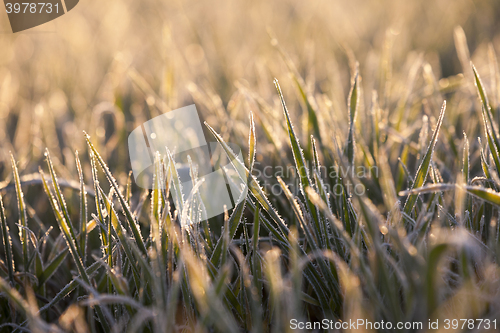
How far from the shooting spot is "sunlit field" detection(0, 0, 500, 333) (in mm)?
440

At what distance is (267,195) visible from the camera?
0.75 m

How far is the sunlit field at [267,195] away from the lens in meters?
0.44

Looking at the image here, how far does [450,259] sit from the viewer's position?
0.52 metres
